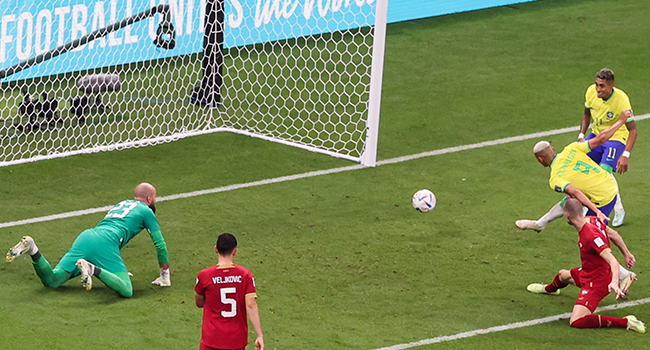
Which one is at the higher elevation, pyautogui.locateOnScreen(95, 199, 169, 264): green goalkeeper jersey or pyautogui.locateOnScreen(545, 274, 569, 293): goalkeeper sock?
pyautogui.locateOnScreen(95, 199, 169, 264): green goalkeeper jersey

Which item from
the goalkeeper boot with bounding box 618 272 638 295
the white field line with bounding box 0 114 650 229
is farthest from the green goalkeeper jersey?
the goalkeeper boot with bounding box 618 272 638 295

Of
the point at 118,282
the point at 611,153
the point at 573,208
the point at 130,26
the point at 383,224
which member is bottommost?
the point at 118,282

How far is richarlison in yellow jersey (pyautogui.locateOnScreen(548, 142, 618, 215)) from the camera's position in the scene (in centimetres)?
869

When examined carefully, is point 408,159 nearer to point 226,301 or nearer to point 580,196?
point 580,196

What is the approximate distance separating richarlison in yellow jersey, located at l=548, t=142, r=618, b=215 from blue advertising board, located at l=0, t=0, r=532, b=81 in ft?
17.1

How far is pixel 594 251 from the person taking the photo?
7.78 meters

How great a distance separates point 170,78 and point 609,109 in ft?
20.6

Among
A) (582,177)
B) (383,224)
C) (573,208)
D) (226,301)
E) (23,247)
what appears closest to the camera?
(226,301)

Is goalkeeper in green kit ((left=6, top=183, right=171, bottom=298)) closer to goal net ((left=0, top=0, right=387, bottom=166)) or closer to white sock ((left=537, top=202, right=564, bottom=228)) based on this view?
white sock ((left=537, top=202, right=564, bottom=228))

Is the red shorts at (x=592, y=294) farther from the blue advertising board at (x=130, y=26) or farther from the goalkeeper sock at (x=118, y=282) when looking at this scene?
the blue advertising board at (x=130, y=26)

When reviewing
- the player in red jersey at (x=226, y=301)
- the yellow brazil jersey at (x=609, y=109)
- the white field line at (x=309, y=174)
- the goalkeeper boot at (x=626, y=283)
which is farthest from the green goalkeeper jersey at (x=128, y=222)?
the yellow brazil jersey at (x=609, y=109)

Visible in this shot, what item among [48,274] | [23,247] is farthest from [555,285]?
[23,247]

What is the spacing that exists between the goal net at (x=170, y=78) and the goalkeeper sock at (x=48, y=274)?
3.98m

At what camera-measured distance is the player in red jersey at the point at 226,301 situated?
6.40 metres
